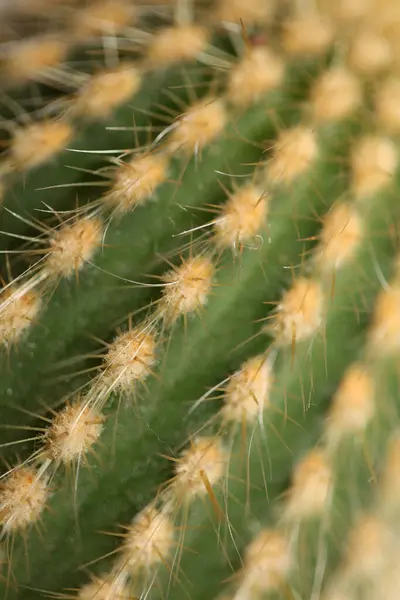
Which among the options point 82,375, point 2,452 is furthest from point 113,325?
point 2,452

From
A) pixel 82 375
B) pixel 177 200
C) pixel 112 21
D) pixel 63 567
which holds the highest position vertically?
pixel 112 21

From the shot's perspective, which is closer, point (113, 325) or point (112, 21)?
point (113, 325)

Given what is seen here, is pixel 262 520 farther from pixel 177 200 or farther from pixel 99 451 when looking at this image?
pixel 177 200

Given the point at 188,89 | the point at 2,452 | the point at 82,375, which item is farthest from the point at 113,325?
the point at 188,89

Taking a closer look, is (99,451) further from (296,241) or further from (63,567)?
(296,241)

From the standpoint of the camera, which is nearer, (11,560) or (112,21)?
(11,560)

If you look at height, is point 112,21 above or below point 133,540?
above
